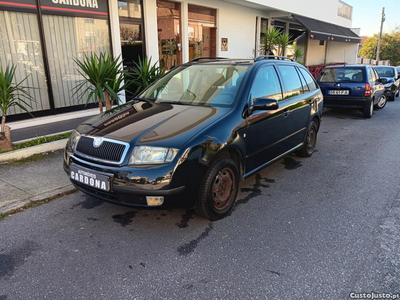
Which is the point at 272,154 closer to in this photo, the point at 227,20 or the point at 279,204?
the point at 279,204

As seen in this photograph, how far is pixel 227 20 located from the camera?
1245 cm

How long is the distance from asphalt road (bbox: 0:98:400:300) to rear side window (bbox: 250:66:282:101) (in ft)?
4.30

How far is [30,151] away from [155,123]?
3.27 m

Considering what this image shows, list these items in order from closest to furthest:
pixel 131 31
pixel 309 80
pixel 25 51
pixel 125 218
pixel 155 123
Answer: pixel 155 123 → pixel 125 218 → pixel 309 80 → pixel 25 51 → pixel 131 31

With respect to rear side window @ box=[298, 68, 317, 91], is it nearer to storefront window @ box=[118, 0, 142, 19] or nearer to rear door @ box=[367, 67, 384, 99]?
rear door @ box=[367, 67, 384, 99]

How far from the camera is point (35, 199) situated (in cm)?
392

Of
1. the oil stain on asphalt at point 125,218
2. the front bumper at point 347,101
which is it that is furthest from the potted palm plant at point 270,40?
the oil stain on asphalt at point 125,218

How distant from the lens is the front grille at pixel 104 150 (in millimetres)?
2938

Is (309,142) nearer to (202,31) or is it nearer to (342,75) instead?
(342,75)

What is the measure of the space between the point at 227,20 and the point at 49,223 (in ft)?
36.8

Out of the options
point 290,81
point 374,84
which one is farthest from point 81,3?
point 374,84

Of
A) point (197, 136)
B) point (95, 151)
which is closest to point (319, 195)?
point (197, 136)

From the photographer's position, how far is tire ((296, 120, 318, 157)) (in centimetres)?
547

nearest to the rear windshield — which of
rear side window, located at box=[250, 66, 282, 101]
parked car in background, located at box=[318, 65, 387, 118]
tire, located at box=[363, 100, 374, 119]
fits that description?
parked car in background, located at box=[318, 65, 387, 118]
